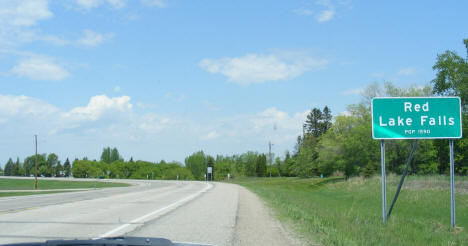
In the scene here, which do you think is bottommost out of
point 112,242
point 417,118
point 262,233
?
point 262,233

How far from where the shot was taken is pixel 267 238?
980 centimetres

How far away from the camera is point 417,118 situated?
14273 millimetres

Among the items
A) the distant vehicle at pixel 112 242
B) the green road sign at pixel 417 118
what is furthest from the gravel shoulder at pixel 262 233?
the distant vehicle at pixel 112 242

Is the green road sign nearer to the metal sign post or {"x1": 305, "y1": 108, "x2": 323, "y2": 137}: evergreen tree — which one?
the metal sign post

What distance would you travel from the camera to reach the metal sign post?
1416 cm

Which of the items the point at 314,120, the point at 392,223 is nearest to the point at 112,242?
the point at 392,223

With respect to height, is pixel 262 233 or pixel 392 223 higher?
pixel 262 233

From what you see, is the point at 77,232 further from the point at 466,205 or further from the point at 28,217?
the point at 466,205

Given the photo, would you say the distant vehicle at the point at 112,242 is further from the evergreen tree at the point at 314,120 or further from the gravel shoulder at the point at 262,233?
the evergreen tree at the point at 314,120

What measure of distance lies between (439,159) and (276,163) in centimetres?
8784

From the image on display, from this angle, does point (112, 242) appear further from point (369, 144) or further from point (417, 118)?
point (369, 144)

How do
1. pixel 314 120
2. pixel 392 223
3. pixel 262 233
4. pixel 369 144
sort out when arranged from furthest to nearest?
pixel 314 120 < pixel 369 144 < pixel 392 223 < pixel 262 233

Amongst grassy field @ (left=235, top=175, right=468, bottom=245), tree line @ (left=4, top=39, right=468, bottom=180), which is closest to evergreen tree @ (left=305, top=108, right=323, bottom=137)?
tree line @ (left=4, top=39, right=468, bottom=180)

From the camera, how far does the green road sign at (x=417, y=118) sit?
14.2 m
